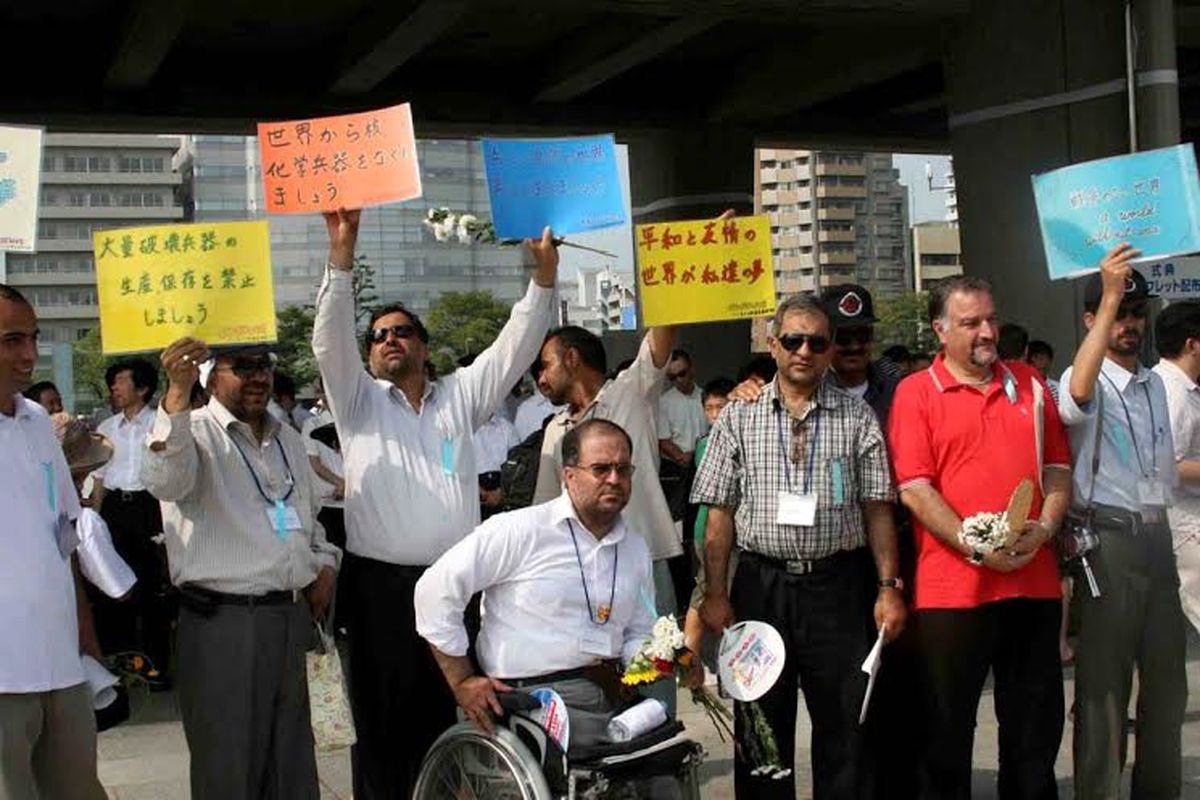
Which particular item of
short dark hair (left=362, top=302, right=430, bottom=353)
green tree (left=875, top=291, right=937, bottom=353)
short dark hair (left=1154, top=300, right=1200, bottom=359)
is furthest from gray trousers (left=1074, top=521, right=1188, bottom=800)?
green tree (left=875, top=291, right=937, bottom=353)

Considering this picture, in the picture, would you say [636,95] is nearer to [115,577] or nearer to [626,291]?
[626,291]

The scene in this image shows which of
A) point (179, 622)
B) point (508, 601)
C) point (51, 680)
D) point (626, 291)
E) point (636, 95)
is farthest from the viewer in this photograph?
point (626, 291)

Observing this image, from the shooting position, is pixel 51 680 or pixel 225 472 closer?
pixel 51 680

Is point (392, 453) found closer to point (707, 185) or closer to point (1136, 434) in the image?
point (1136, 434)

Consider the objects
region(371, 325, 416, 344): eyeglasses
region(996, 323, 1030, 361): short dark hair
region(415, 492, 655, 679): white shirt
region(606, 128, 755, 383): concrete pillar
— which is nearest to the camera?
region(415, 492, 655, 679): white shirt

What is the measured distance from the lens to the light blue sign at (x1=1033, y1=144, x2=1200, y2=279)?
5.53m

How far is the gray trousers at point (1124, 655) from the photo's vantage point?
18.2 feet

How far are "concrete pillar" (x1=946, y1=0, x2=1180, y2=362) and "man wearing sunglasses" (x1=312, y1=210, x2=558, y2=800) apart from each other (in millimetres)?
8357

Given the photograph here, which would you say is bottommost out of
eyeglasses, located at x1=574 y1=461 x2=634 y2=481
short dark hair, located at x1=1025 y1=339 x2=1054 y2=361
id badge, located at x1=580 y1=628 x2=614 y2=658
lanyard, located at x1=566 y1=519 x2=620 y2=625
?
id badge, located at x1=580 y1=628 x2=614 y2=658

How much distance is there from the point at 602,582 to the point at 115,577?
5.43ft

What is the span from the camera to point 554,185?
5648 mm

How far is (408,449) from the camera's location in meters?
5.38

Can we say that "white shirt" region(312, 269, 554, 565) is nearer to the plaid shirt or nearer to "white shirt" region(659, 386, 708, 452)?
the plaid shirt

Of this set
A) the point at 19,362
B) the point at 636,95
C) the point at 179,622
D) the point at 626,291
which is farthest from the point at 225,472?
the point at 626,291
